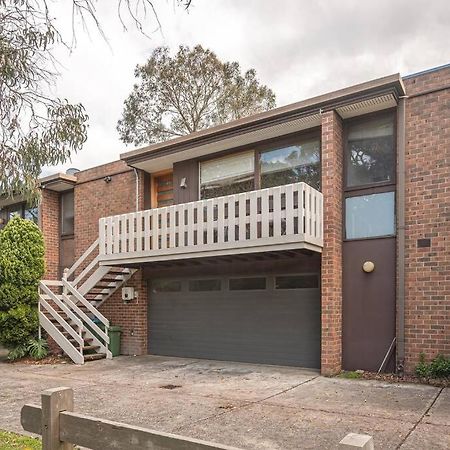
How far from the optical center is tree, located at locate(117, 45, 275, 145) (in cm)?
2061

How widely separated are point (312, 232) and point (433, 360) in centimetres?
285

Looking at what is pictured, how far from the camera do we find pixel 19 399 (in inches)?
256

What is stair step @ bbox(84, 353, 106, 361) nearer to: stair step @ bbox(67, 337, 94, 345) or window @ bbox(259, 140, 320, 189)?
stair step @ bbox(67, 337, 94, 345)

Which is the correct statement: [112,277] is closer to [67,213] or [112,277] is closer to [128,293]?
[128,293]

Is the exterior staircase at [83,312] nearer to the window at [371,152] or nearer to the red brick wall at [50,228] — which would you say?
the red brick wall at [50,228]

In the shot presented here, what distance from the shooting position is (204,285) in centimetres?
1039

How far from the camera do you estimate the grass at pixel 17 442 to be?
13.7 feet

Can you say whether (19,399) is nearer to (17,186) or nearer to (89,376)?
(89,376)

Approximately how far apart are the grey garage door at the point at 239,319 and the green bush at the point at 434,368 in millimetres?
1867

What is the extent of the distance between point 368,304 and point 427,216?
1.86 m

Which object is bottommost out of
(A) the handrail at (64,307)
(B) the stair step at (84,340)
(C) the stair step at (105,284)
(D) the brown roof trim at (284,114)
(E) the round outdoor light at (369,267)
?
(B) the stair step at (84,340)

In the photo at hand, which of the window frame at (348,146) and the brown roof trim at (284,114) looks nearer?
the brown roof trim at (284,114)

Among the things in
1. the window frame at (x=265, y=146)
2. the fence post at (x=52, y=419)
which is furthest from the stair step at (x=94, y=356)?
the fence post at (x=52, y=419)

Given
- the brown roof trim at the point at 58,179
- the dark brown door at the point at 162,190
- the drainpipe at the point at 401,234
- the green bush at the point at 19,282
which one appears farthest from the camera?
the brown roof trim at the point at 58,179
